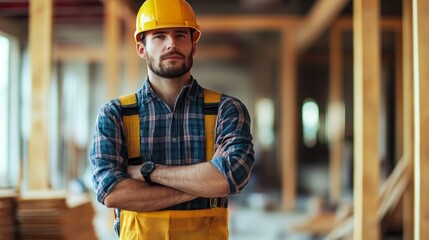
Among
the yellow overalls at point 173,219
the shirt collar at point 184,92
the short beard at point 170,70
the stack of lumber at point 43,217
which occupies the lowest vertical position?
the stack of lumber at point 43,217

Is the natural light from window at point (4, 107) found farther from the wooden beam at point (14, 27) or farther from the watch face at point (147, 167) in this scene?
the watch face at point (147, 167)

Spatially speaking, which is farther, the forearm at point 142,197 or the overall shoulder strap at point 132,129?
the overall shoulder strap at point 132,129

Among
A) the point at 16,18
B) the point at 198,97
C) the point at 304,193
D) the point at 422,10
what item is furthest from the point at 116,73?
the point at 304,193

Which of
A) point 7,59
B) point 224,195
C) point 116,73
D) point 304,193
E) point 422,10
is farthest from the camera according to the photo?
point 304,193

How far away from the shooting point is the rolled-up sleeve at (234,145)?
2.34 metres

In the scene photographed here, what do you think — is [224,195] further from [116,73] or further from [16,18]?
[16,18]

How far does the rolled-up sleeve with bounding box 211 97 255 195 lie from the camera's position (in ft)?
7.68

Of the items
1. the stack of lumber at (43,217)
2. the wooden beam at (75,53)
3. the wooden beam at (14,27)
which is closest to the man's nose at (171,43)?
the stack of lumber at (43,217)

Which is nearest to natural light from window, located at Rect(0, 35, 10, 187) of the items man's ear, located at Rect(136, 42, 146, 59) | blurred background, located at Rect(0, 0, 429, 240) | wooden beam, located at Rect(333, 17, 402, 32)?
blurred background, located at Rect(0, 0, 429, 240)

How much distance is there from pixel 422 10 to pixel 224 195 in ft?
7.92

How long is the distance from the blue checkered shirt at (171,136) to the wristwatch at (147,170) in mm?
75

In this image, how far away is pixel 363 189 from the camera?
4.55 metres

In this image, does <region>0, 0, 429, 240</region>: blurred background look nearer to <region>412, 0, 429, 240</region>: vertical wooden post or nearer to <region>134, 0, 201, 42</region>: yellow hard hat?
<region>412, 0, 429, 240</region>: vertical wooden post

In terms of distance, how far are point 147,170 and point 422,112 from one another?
2393 millimetres
